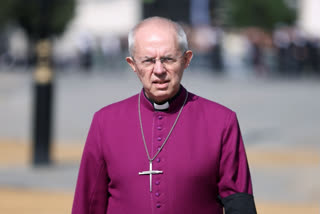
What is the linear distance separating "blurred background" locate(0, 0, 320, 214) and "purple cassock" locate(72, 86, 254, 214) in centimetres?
542

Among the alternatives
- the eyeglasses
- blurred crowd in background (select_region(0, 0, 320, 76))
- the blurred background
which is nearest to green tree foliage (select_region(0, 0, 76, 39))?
the blurred background

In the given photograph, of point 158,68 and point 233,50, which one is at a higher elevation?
point 233,50

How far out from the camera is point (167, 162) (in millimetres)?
3654

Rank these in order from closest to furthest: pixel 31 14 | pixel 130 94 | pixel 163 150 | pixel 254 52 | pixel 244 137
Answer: pixel 163 150 < pixel 244 137 < pixel 130 94 < pixel 254 52 < pixel 31 14

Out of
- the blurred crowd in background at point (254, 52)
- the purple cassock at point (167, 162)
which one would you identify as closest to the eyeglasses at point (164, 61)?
the purple cassock at point (167, 162)

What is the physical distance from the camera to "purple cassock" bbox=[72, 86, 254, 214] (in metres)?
3.62

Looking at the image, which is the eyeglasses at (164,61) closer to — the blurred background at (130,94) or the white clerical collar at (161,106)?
the white clerical collar at (161,106)

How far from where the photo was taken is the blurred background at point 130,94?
10.8 m

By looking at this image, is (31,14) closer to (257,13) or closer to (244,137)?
(257,13)

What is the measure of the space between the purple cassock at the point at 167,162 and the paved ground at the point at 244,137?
5.39 meters

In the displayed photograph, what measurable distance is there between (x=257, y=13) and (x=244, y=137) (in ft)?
202

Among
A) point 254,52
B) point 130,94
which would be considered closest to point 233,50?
point 254,52

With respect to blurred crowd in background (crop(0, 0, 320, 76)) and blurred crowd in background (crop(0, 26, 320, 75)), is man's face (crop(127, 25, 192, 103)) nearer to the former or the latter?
blurred crowd in background (crop(0, 0, 320, 76))

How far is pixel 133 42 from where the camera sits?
3639 mm
